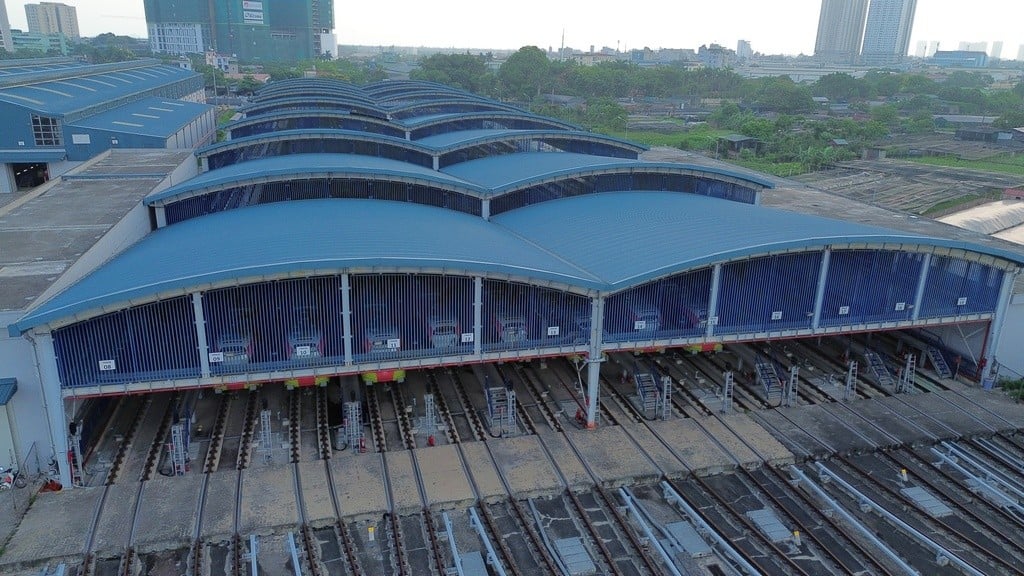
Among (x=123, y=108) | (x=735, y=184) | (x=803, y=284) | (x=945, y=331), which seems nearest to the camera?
(x=803, y=284)

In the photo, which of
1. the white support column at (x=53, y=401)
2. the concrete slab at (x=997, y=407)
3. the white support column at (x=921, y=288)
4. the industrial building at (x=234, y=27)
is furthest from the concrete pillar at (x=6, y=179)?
the industrial building at (x=234, y=27)

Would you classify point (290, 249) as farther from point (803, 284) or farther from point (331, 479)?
point (803, 284)

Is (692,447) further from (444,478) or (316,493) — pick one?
(316,493)

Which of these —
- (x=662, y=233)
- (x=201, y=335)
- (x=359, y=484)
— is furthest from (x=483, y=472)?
(x=662, y=233)

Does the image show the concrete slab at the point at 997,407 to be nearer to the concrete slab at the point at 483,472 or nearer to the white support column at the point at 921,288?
the white support column at the point at 921,288

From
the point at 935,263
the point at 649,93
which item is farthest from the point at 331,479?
the point at 649,93

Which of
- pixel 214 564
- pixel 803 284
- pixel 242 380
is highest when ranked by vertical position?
pixel 803 284

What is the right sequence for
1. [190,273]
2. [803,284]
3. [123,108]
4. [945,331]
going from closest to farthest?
[190,273], [803,284], [945,331], [123,108]
